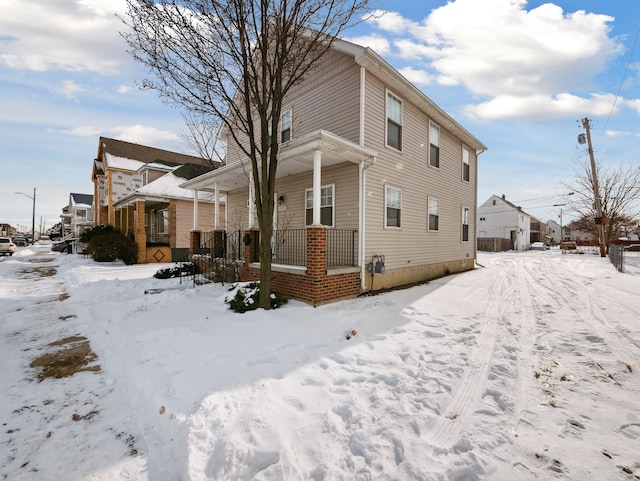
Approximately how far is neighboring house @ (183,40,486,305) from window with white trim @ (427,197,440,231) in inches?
1.6

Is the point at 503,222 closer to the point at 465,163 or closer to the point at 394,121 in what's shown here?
the point at 465,163

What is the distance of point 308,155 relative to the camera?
25.3 ft

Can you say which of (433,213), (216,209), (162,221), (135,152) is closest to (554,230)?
(433,213)

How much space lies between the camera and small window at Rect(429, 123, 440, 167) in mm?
11852

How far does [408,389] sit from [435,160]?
35.5 ft

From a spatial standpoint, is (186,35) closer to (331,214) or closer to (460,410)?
(331,214)

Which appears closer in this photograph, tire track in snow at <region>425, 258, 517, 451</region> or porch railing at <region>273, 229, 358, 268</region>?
→ tire track in snow at <region>425, 258, 517, 451</region>

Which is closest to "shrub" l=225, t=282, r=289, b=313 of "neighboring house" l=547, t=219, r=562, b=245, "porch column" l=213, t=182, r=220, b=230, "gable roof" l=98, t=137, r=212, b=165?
"porch column" l=213, t=182, r=220, b=230

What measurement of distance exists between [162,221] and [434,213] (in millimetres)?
18216

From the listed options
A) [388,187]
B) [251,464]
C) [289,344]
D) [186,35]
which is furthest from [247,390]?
[388,187]

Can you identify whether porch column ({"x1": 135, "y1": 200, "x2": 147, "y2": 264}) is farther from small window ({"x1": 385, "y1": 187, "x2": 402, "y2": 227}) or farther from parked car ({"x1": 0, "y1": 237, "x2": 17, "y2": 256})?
parked car ({"x1": 0, "y1": 237, "x2": 17, "y2": 256})

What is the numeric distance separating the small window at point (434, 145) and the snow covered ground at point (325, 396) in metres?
7.39

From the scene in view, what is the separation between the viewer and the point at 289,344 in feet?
15.2

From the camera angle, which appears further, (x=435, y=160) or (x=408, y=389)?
(x=435, y=160)
